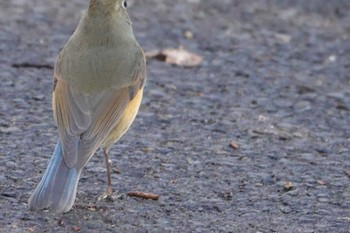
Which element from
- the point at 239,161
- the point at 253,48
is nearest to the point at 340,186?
the point at 239,161

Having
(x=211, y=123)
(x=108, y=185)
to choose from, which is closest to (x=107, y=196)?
(x=108, y=185)

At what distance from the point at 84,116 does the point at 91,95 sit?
19cm

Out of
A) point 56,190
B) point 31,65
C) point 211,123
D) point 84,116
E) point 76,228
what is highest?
point 84,116

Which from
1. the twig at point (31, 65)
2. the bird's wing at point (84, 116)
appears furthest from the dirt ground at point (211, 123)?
the bird's wing at point (84, 116)

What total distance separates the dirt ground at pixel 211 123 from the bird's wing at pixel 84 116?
1.09 ft

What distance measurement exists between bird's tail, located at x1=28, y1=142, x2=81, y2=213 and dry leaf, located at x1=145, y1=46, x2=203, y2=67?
3.43 metres

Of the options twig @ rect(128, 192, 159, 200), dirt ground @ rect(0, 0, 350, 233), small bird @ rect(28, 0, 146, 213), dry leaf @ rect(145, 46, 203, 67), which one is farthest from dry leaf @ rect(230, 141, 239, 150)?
dry leaf @ rect(145, 46, 203, 67)

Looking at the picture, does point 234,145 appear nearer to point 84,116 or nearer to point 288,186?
point 288,186

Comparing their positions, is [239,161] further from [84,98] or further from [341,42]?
[341,42]

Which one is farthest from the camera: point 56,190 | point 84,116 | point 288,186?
point 288,186

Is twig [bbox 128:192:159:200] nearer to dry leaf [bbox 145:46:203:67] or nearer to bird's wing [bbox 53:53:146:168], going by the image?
bird's wing [bbox 53:53:146:168]

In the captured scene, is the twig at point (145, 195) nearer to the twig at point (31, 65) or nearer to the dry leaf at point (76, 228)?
the dry leaf at point (76, 228)

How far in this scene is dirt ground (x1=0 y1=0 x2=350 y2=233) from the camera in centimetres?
580

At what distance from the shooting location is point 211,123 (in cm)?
754
